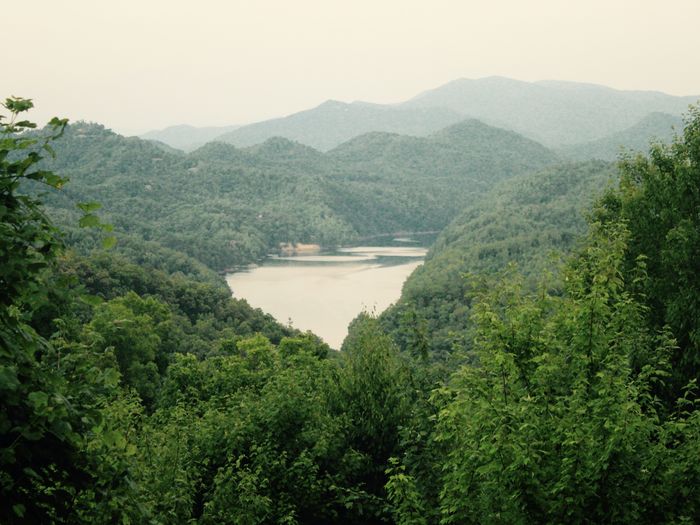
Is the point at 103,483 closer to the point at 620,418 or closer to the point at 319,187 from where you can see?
the point at 620,418

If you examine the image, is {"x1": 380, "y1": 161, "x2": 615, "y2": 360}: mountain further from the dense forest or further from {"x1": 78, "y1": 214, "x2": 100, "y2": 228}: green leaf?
{"x1": 78, "y1": 214, "x2": 100, "y2": 228}: green leaf

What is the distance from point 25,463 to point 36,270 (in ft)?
3.85

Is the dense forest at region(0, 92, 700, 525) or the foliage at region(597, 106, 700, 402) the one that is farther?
the foliage at region(597, 106, 700, 402)

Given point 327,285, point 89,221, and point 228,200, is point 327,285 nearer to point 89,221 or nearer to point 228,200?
point 228,200

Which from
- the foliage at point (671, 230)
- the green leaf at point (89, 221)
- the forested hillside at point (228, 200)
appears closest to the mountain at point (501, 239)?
the foliage at point (671, 230)

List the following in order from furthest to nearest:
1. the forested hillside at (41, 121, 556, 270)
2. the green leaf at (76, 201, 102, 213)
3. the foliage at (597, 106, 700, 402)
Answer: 1. the forested hillside at (41, 121, 556, 270)
2. the foliage at (597, 106, 700, 402)
3. the green leaf at (76, 201, 102, 213)

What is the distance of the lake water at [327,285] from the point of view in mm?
74500

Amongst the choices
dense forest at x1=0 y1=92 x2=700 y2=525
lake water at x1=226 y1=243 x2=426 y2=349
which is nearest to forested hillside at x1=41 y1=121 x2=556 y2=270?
lake water at x1=226 y1=243 x2=426 y2=349

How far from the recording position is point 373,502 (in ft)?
34.9

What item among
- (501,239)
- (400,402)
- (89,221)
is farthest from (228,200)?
(89,221)

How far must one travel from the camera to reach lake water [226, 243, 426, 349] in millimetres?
74500

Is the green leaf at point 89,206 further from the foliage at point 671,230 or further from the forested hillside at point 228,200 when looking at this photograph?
the forested hillside at point 228,200

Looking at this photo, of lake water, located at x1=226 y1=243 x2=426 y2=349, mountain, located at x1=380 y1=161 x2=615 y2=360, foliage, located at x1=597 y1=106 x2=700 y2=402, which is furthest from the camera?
lake water, located at x1=226 y1=243 x2=426 y2=349

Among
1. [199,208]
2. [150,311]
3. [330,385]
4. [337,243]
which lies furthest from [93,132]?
[330,385]
